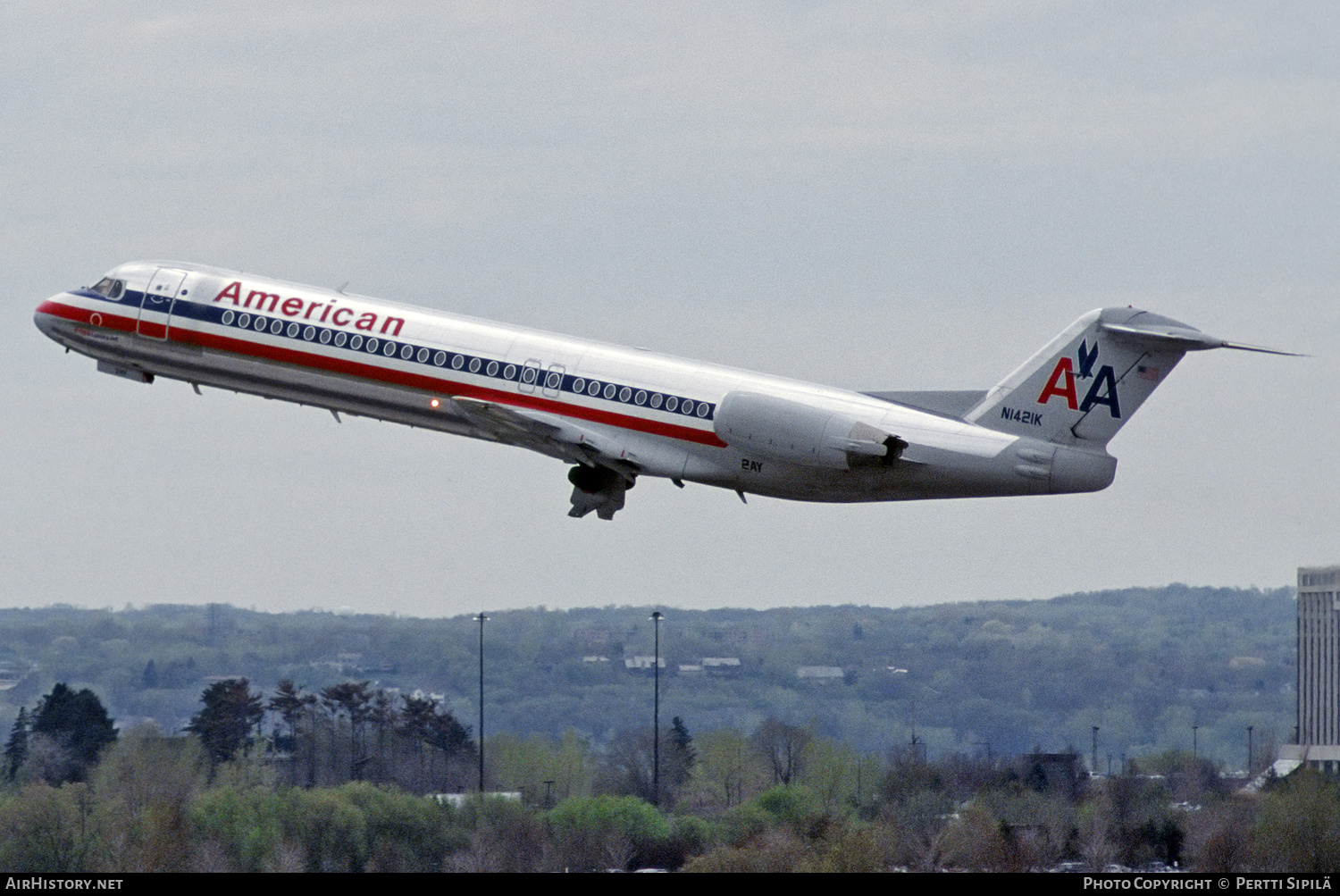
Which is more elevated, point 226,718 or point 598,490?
point 598,490

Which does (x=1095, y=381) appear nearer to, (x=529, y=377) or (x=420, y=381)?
(x=529, y=377)

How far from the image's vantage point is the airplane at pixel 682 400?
59.8 meters

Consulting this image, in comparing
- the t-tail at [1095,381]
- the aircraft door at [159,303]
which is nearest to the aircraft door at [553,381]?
the t-tail at [1095,381]

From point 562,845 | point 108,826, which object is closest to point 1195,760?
point 562,845

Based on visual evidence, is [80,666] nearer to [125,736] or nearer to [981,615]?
[125,736]

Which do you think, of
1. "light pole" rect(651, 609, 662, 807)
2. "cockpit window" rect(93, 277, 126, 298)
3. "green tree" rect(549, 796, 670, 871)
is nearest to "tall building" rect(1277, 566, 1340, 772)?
"light pole" rect(651, 609, 662, 807)

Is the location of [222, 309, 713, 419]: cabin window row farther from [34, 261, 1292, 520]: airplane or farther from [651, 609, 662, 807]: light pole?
[651, 609, 662, 807]: light pole

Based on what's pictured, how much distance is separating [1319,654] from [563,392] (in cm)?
5034

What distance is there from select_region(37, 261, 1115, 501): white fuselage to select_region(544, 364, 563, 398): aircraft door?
0.03m

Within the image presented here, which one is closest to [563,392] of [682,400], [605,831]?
[682,400]

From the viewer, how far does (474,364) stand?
62594mm

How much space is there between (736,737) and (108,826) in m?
21.8

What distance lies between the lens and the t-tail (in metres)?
60.1

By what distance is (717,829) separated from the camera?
75.5 meters
